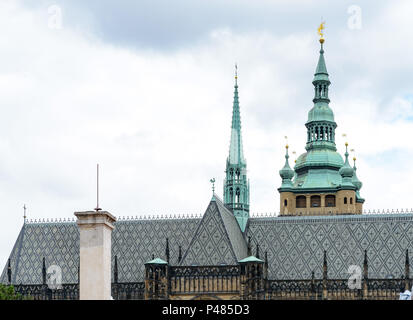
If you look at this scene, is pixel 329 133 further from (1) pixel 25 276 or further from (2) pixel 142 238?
(1) pixel 25 276

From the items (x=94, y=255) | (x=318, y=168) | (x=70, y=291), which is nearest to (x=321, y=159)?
(x=318, y=168)

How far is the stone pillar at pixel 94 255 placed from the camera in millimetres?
26141

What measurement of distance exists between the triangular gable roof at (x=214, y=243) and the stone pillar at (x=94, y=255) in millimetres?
48991

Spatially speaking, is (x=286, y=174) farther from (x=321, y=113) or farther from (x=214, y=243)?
(x=214, y=243)

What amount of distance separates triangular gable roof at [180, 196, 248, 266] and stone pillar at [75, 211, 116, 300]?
4899 cm

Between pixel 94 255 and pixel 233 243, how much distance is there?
5085 cm

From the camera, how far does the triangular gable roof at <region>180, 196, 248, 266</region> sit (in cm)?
7569

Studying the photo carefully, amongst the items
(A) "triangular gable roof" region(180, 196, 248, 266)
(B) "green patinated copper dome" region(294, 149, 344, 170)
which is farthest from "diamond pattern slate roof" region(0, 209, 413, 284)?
(B) "green patinated copper dome" region(294, 149, 344, 170)

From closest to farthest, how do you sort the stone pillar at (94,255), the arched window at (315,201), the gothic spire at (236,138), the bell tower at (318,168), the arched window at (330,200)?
1. the stone pillar at (94,255)
2. the gothic spire at (236,138)
3. the arched window at (330,200)
4. the bell tower at (318,168)
5. the arched window at (315,201)

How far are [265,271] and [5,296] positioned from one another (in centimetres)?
2103

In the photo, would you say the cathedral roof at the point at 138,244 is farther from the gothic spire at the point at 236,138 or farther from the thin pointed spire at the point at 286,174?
the thin pointed spire at the point at 286,174

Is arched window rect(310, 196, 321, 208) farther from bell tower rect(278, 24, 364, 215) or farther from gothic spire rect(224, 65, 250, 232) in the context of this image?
gothic spire rect(224, 65, 250, 232)

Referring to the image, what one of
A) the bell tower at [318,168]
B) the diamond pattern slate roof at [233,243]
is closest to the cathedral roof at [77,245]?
the diamond pattern slate roof at [233,243]

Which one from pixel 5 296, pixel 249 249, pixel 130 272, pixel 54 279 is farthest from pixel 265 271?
pixel 5 296
